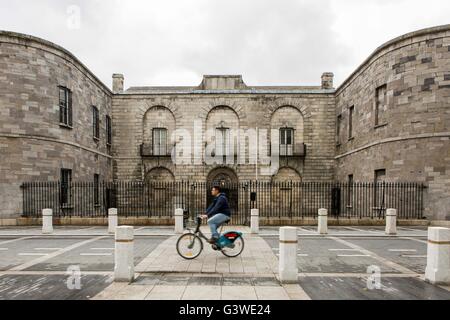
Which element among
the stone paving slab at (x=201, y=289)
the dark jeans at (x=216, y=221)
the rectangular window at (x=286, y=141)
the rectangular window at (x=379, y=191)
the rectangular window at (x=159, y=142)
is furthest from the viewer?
the rectangular window at (x=159, y=142)

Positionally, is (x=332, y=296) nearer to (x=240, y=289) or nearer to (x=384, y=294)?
(x=384, y=294)

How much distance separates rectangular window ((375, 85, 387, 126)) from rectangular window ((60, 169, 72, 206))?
63.6ft

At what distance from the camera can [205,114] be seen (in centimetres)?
2312

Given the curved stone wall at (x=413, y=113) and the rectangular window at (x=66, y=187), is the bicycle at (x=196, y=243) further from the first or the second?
the curved stone wall at (x=413, y=113)

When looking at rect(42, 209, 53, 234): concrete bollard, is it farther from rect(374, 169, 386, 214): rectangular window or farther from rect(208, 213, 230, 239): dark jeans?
rect(374, 169, 386, 214): rectangular window

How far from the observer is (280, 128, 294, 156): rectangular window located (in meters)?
22.9

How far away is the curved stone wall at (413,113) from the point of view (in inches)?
555

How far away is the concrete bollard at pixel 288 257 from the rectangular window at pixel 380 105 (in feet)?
45.5

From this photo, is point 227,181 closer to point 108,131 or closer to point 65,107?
point 108,131

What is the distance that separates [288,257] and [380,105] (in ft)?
48.6

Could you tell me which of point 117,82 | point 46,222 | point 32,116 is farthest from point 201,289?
point 117,82

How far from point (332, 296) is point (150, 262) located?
14.5 ft

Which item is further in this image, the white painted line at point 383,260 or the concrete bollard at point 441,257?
the white painted line at point 383,260

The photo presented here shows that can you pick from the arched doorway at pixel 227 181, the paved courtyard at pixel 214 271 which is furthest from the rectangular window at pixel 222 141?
the paved courtyard at pixel 214 271
